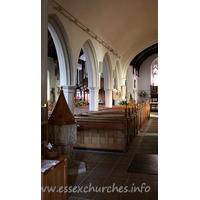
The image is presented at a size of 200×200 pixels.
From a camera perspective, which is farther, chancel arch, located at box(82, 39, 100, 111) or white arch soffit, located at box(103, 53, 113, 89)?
white arch soffit, located at box(103, 53, 113, 89)

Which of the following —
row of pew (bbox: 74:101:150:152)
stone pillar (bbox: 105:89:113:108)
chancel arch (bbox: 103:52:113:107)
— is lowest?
row of pew (bbox: 74:101:150:152)

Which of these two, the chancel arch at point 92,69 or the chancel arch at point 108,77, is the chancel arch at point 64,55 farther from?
the chancel arch at point 108,77

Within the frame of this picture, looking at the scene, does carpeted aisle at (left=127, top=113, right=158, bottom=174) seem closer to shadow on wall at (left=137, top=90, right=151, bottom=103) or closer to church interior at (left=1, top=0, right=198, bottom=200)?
church interior at (left=1, top=0, right=198, bottom=200)

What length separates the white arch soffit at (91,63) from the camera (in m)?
9.51

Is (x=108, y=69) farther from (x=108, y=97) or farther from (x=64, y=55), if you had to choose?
(x=64, y=55)

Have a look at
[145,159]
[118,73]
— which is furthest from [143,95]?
[145,159]

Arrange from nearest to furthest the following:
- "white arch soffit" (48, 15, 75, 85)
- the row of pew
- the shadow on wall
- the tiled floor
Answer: the tiled floor → the row of pew → "white arch soffit" (48, 15, 75, 85) → the shadow on wall

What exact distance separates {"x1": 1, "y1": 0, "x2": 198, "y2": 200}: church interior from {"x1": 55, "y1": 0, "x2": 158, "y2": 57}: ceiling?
0.09 feet

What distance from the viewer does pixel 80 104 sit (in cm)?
1655

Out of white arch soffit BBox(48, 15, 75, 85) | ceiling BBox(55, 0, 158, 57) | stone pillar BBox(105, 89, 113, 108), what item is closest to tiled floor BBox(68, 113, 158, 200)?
white arch soffit BBox(48, 15, 75, 85)

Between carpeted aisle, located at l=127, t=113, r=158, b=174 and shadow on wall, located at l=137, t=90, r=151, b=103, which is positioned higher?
shadow on wall, located at l=137, t=90, r=151, b=103

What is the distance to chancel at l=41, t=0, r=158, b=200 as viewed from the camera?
336cm

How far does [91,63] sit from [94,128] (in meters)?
4.76
